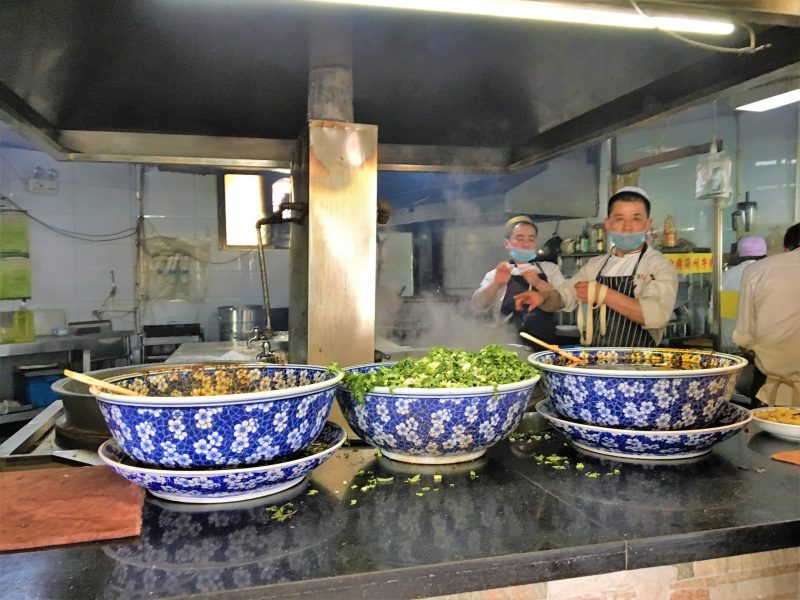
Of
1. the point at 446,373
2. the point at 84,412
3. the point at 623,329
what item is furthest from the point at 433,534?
the point at 623,329

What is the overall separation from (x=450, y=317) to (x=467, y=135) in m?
1.43

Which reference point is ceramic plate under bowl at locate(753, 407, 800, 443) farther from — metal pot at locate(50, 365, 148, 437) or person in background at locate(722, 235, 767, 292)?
person in background at locate(722, 235, 767, 292)

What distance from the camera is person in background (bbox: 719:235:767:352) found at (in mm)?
4785

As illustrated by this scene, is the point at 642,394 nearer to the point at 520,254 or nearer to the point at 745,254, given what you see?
the point at 520,254

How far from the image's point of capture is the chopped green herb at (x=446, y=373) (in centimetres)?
112

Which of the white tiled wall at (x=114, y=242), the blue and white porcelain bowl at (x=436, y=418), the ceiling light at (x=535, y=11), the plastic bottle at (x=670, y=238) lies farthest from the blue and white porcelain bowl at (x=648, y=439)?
the white tiled wall at (x=114, y=242)

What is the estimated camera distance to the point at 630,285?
2.70 meters

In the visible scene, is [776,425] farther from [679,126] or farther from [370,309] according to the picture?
[679,126]

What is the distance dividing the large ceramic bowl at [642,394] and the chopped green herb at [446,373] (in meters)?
0.09

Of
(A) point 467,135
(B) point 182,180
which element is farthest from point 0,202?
→ (A) point 467,135

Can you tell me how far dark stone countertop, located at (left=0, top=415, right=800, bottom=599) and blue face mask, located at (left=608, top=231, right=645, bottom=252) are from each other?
1.73m

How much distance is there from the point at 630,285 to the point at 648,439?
67.0 inches

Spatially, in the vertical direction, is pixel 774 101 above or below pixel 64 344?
above

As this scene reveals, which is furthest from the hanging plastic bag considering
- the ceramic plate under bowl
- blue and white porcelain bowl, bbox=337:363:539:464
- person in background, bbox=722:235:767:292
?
blue and white porcelain bowl, bbox=337:363:539:464
